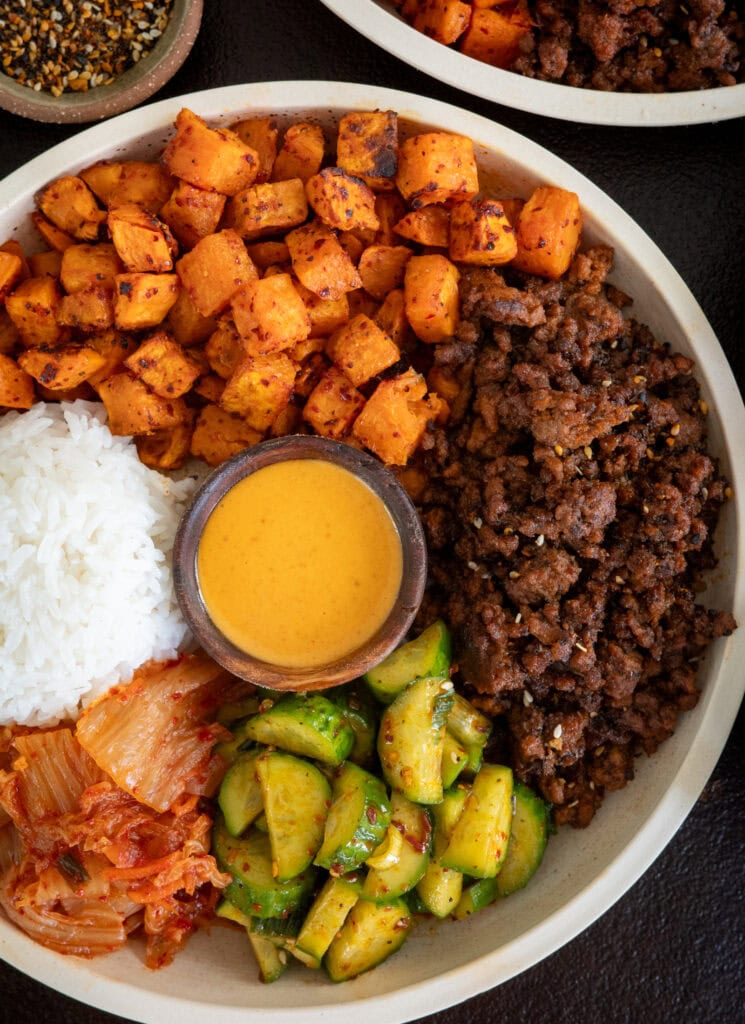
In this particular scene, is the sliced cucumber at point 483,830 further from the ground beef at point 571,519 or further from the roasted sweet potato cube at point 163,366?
the roasted sweet potato cube at point 163,366

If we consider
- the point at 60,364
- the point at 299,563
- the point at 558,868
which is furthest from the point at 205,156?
the point at 558,868

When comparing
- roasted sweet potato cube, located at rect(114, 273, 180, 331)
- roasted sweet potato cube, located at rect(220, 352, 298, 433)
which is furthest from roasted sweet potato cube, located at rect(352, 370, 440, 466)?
roasted sweet potato cube, located at rect(114, 273, 180, 331)

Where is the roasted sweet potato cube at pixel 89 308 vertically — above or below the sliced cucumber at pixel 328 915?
above

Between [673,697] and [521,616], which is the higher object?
[521,616]

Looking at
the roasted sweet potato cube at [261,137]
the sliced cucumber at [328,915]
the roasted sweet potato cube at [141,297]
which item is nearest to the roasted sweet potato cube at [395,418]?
the roasted sweet potato cube at [141,297]

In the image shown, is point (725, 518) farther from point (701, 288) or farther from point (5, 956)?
point (5, 956)

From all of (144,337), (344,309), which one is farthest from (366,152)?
(144,337)
